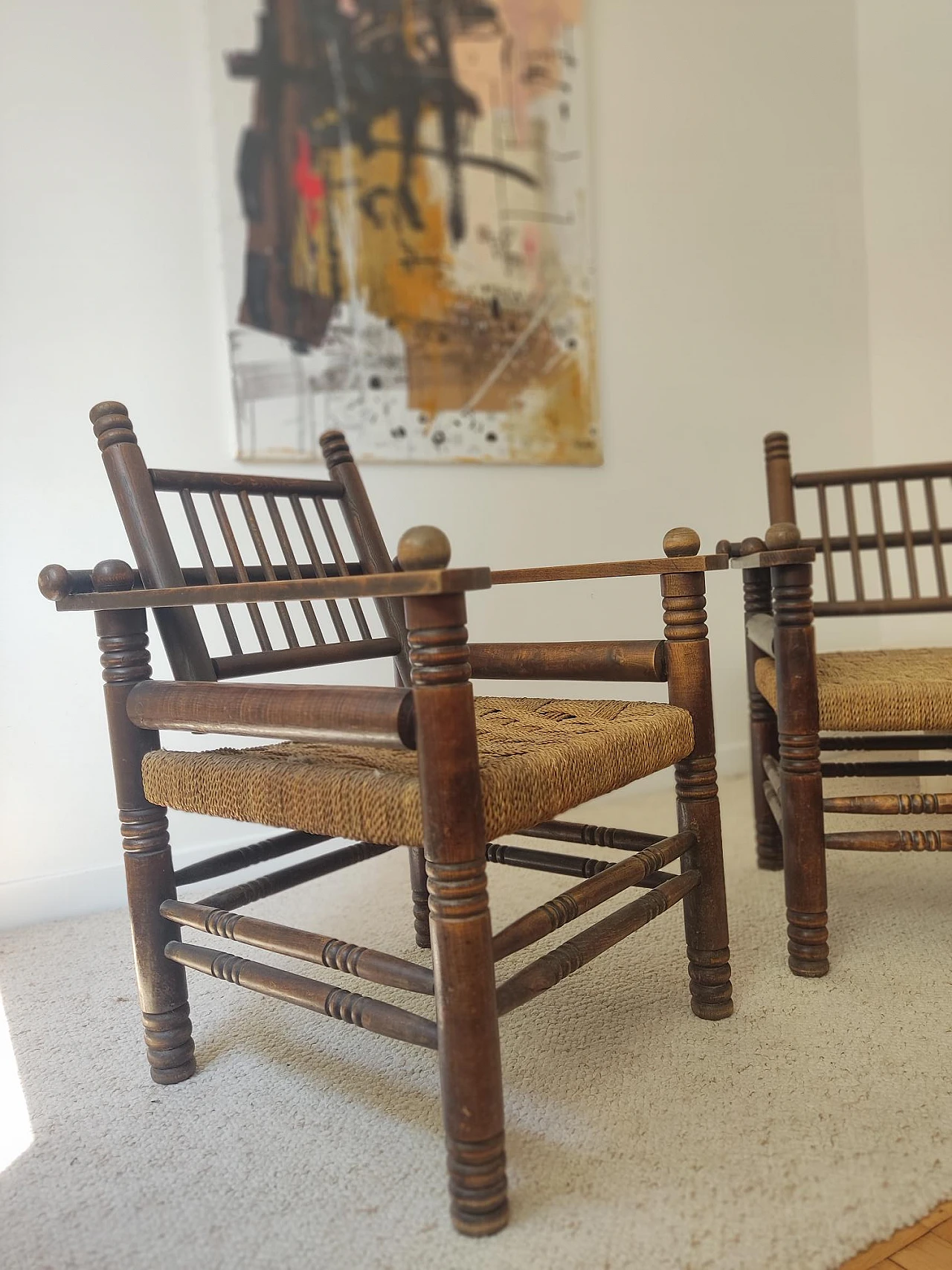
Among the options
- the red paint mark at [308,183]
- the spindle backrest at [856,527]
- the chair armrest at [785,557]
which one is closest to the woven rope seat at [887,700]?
the chair armrest at [785,557]

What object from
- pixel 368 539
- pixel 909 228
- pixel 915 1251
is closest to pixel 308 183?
pixel 368 539

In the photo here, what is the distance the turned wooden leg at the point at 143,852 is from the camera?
107 centimetres

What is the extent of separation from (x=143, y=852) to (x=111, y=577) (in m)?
0.33

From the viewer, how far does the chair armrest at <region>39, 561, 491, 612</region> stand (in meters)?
0.73

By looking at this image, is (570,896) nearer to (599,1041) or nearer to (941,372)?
(599,1041)

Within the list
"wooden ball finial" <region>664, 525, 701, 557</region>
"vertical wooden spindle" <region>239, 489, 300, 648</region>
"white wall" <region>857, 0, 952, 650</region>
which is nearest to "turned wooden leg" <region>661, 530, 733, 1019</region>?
"wooden ball finial" <region>664, 525, 701, 557</region>

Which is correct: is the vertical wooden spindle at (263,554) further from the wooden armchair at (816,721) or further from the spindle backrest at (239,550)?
the wooden armchair at (816,721)

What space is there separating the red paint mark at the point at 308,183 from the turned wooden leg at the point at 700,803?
3.98ft

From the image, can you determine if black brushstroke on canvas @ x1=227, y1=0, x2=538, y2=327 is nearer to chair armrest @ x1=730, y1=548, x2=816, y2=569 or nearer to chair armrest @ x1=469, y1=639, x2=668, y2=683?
chair armrest @ x1=469, y1=639, x2=668, y2=683

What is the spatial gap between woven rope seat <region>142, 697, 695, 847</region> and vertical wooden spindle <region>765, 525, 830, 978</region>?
20cm

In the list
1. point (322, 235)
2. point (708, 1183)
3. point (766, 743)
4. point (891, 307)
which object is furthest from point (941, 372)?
point (708, 1183)

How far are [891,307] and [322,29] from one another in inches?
67.1

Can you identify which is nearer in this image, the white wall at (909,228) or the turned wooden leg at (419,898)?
the turned wooden leg at (419,898)

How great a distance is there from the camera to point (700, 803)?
3.75 feet
